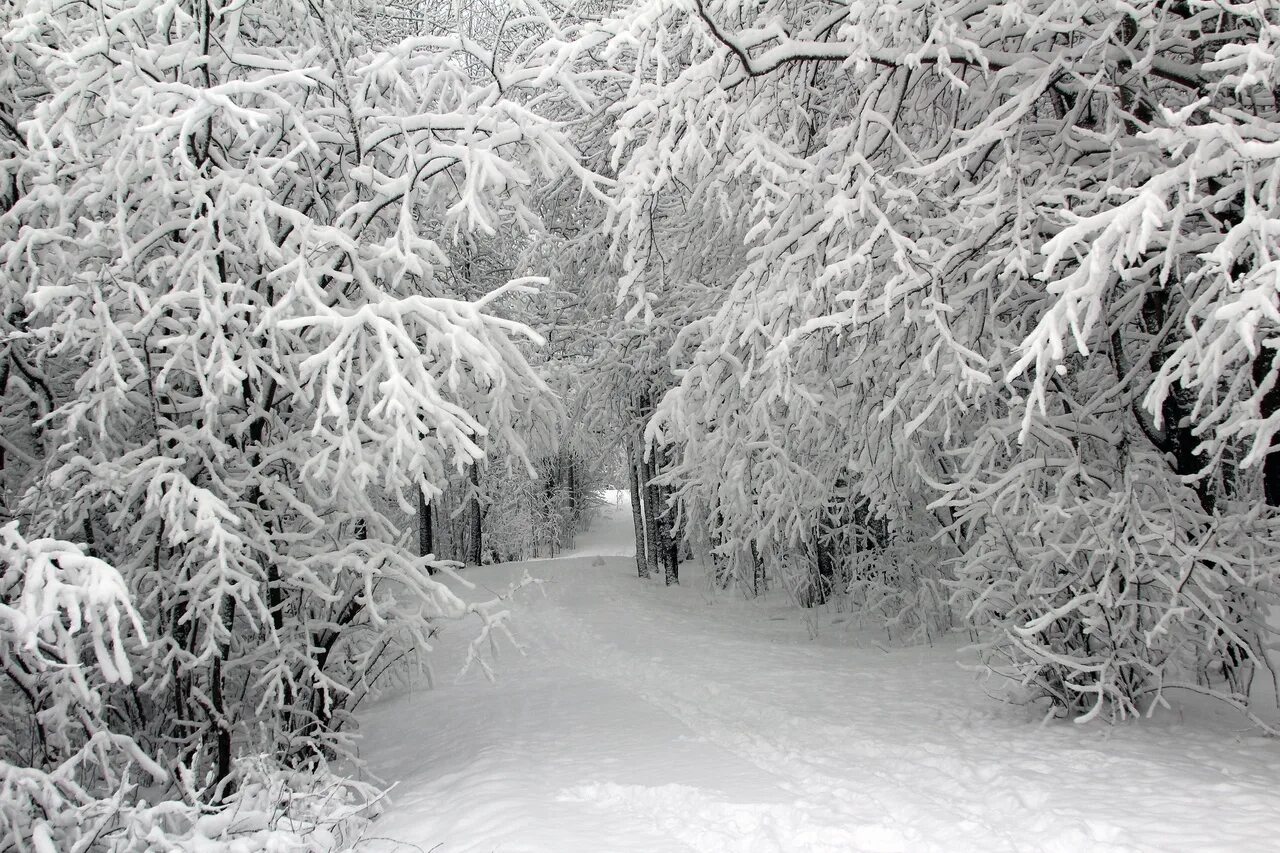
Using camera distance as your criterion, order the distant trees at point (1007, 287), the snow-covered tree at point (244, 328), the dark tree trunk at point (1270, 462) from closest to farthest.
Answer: the snow-covered tree at point (244, 328) < the distant trees at point (1007, 287) < the dark tree trunk at point (1270, 462)

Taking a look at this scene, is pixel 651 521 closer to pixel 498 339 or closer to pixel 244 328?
pixel 498 339

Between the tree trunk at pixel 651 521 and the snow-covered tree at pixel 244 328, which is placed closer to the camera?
the snow-covered tree at pixel 244 328

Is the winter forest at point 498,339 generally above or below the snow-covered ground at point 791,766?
above

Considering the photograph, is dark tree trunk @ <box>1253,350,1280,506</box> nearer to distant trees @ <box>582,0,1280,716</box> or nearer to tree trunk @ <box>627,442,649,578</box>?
distant trees @ <box>582,0,1280,716</box>

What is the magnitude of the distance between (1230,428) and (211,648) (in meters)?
5.32

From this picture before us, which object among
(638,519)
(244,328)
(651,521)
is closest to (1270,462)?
(244,328)

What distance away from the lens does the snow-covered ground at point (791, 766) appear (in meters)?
4.30

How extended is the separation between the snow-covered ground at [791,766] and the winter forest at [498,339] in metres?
0.12

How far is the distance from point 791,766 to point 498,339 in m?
3.36

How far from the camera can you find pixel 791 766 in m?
5.61

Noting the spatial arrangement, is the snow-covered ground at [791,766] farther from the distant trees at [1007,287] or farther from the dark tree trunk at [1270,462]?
the dark tree trunk at [1270,462]

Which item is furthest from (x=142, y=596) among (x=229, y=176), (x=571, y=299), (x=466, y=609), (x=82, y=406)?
(x=571, y=299)

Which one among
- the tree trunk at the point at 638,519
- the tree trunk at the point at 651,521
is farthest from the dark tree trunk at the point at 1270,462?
the tree trunk at the point at 638,519

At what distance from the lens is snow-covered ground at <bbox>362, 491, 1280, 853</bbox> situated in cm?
430
